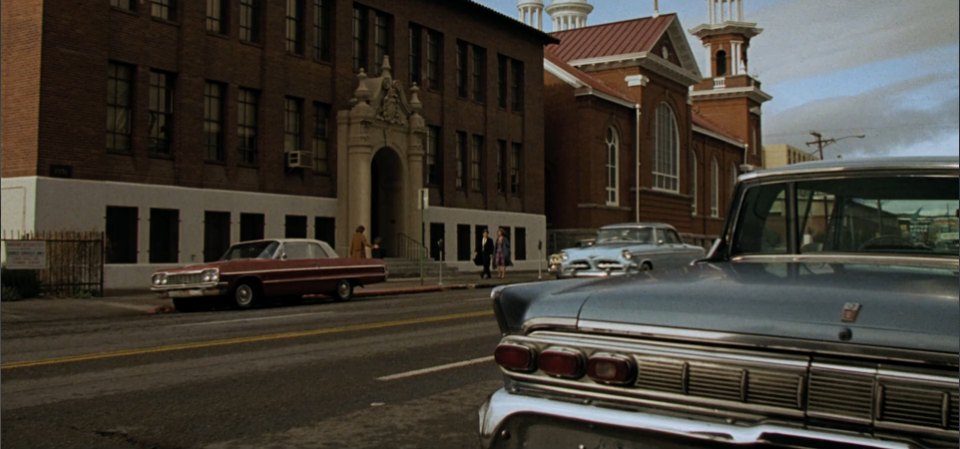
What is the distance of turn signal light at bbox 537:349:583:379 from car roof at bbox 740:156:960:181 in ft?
6.68

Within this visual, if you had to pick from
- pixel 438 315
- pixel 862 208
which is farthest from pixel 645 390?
pixel 438 315

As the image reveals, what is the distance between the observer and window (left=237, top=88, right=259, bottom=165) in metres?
28.3

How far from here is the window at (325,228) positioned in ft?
103

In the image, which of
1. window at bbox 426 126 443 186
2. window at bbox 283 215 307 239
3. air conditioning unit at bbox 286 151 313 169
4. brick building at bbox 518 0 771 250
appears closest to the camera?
air conditioning unit at bbox 286 151 313 169

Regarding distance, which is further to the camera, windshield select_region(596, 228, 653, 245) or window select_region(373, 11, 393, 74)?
window select_region(373, 11, 393, 74)

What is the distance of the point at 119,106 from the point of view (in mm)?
24297

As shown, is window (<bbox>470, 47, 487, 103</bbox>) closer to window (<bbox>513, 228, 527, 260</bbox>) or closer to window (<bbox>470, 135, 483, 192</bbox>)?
window (<bbox>470, 135, 483, 192</bbox>)

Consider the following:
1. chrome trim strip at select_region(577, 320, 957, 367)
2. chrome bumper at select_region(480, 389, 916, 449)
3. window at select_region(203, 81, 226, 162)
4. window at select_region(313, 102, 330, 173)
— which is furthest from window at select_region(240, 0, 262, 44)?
chrome trim strip at select_region(577, 320, 957, 367)

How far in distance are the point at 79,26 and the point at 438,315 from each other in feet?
47.2

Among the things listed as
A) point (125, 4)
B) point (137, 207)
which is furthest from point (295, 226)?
point (125, 4)

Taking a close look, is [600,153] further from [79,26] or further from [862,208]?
[862,208]

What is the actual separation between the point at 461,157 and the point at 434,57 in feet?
15.1

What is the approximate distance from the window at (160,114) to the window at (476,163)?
53.6 ft

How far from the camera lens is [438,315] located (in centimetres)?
1497
